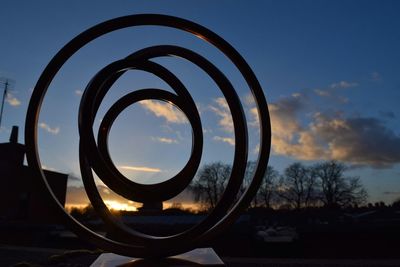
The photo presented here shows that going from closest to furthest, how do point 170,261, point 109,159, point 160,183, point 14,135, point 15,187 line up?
point 170,261 < point 160,183 < point 109,159 < point 15,187 < point 14,135

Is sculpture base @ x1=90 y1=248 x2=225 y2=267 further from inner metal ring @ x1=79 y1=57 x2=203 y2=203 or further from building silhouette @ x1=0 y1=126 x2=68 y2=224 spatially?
building silhouette @ x1=0 y1=126 x2=68 y2=224

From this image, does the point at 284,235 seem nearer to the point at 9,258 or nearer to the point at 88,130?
the point at 9,258

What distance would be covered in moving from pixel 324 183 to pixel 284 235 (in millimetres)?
36668

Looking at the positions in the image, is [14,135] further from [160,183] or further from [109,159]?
[160,183]

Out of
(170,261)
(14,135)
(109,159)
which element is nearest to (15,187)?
(14,135)

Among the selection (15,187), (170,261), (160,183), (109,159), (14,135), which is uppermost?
(14,135)

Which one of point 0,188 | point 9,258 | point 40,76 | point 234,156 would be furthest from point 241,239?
point 0,188

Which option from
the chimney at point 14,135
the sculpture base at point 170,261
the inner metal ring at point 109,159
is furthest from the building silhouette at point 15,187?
the inner metal ring at point 109,159

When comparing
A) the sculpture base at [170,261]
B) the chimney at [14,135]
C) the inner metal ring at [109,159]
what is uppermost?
the chimney at [14,135]

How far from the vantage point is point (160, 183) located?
7.28m

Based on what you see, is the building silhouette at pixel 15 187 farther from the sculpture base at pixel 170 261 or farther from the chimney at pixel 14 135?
the sculpture base at pixel 170 261

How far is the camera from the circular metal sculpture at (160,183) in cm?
658

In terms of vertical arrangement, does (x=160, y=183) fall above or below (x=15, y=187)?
below

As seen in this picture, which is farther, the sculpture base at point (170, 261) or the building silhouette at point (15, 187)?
the building silhouette at point (15, 187)
